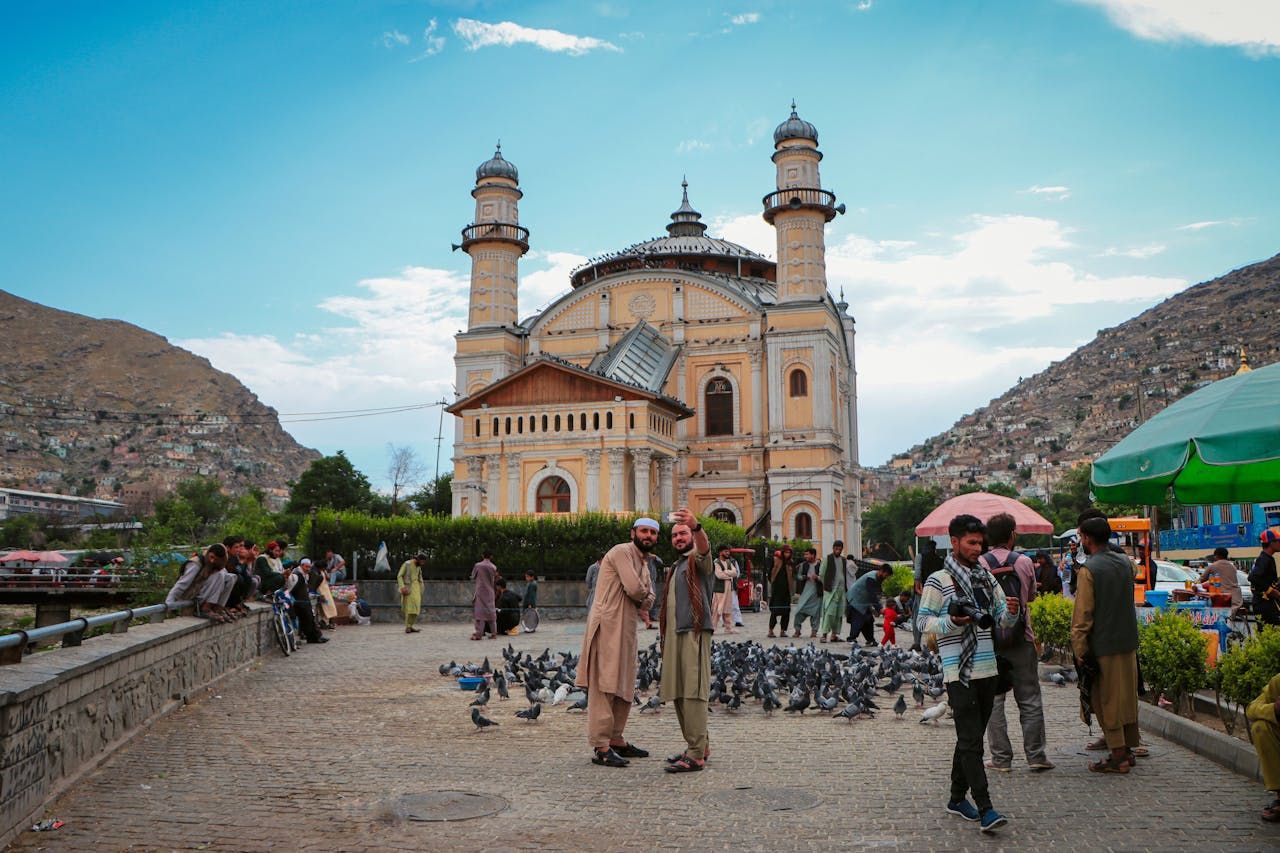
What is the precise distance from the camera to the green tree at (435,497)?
73000mm

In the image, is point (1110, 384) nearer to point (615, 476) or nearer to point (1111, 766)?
point (615, 476)

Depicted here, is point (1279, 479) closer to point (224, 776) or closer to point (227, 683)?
point (224, 776)

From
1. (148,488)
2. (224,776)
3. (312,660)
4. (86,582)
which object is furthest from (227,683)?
(148,488)

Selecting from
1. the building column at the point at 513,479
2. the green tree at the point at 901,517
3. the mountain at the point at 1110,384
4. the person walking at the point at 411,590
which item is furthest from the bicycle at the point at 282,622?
the mountain at the point at 1110,384

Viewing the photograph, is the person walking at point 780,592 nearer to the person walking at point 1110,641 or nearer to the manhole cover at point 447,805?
the person walking at point 1110,641

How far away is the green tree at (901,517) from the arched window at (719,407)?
4371 cm

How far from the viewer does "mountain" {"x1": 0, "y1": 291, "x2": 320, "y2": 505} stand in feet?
369

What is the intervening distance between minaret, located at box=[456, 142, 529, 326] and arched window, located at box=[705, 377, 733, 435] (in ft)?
32.5

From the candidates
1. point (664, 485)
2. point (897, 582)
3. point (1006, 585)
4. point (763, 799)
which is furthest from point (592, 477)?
point (1006, 585)

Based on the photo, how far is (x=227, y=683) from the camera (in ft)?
39.6

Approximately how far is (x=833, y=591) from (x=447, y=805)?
11914 mm

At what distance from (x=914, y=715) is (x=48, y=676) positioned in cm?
717

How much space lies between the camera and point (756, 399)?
46000mm

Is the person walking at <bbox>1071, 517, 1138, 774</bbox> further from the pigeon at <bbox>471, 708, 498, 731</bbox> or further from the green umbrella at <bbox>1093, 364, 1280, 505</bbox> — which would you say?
the pigeon at <bbox>471, 708, 498, 731</bbox>
